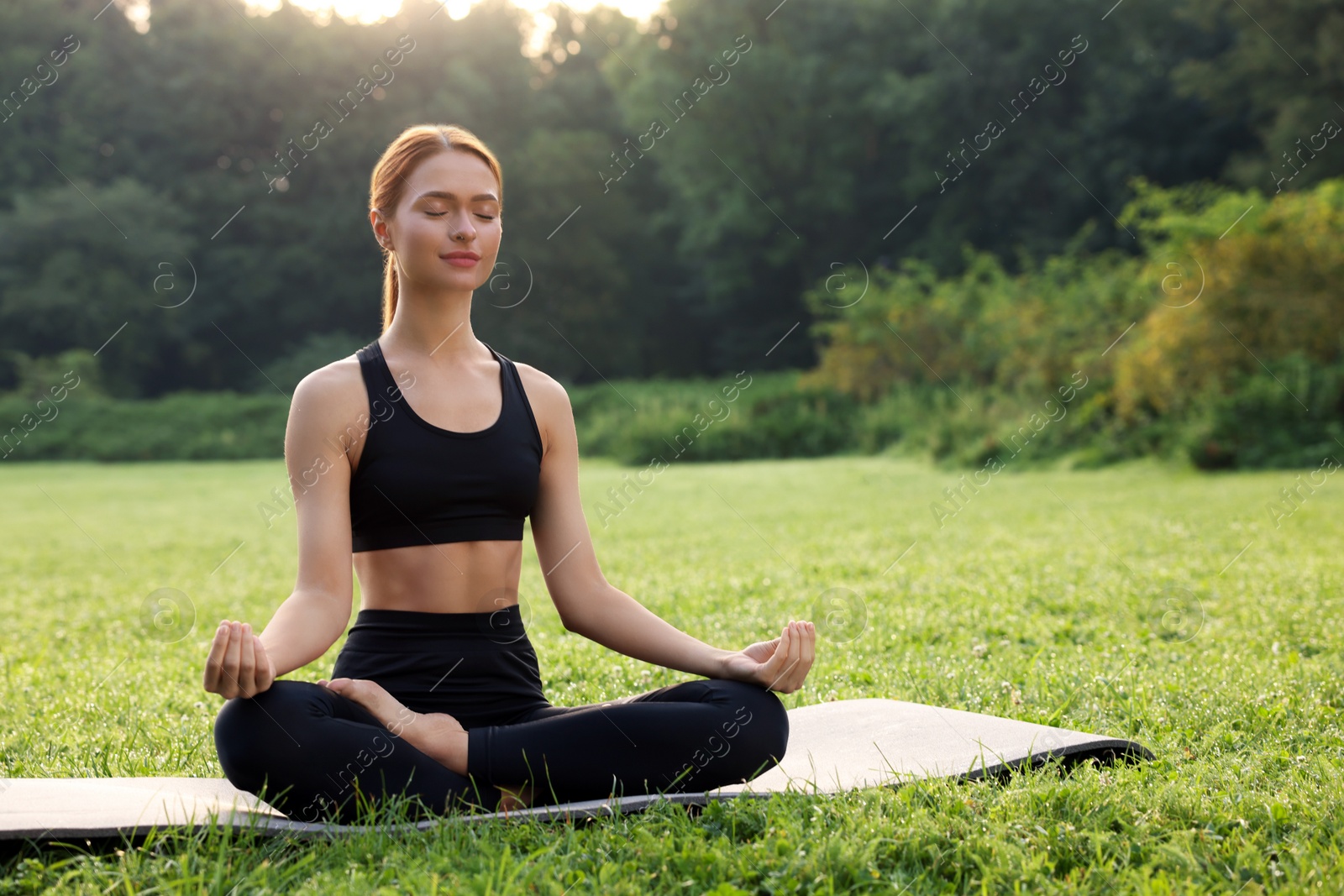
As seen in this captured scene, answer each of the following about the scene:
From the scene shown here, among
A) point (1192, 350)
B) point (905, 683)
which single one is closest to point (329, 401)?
point (905, 683)

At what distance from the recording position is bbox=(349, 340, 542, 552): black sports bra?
9.10ft

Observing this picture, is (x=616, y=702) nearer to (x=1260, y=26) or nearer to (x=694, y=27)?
(x=1260, y=26)

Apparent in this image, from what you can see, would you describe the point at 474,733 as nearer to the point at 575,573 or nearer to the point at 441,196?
the point at 575,573

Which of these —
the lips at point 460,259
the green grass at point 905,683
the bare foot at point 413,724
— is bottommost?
the green grass at point 905,683

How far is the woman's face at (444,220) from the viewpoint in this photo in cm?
284

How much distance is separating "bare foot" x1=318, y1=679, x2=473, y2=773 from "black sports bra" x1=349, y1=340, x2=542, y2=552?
14.0 inches

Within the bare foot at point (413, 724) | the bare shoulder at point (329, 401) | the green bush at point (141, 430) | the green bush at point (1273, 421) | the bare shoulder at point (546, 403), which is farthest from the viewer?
the green bush at point (141, 430)

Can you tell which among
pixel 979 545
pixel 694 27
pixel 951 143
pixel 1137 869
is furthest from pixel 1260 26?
pixel 1137 869

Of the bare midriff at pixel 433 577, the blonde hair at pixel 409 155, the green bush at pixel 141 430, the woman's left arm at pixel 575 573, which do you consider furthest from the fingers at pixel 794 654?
the green bush at pixel 141 430

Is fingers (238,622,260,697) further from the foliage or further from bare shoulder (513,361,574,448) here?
the foliage

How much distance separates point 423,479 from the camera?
2.78 metres

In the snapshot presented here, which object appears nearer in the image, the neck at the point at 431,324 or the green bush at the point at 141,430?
the neck at the point at 431,324

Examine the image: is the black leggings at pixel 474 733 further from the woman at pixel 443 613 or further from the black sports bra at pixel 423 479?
the black sports bra at pixel 423 479

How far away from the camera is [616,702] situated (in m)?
2.79
